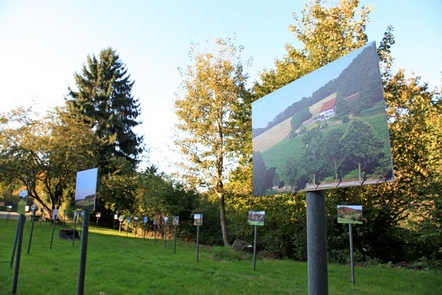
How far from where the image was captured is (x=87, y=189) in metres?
4.66

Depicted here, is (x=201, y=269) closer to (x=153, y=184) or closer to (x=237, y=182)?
(x=237, y=182)

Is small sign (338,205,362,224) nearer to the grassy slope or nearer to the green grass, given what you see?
the green grass

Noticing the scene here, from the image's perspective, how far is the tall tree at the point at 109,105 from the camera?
35.8 meters

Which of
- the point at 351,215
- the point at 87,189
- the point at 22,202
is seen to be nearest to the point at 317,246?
the point at 87,189

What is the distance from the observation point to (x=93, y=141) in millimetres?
27484

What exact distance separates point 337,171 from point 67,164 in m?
24.4

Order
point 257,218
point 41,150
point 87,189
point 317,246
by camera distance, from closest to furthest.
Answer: point 317,246, point 87,189, point 257,218, point 41,150

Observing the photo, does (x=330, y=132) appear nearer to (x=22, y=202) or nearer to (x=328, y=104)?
(x=328, y=104)

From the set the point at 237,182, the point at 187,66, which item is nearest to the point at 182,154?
the point at 237,182

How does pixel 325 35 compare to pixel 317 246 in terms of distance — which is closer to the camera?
pixel 317 246

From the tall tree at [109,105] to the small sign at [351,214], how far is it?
96.6 feet

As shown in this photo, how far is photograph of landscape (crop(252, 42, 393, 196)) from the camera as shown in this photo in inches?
131

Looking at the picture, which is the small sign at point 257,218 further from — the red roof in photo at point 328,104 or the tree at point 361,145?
the tree at point 361,145

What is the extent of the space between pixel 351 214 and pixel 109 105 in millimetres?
34336
